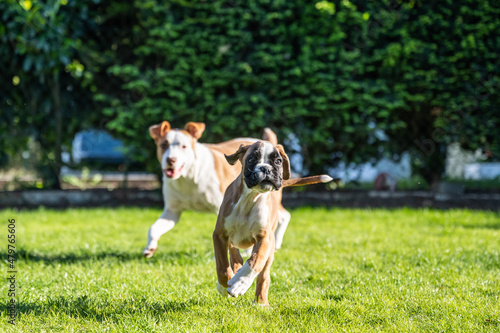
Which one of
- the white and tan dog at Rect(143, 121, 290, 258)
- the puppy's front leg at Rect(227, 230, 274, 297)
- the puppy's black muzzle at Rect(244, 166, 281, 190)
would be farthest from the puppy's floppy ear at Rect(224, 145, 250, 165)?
the white and tan dog at Rect(143, 121, 290, 258)

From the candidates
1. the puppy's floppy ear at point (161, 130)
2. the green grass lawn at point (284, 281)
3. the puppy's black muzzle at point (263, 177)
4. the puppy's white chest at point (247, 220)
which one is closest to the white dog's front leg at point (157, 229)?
the green grass lawn at point (284, 281)

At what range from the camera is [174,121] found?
27.7ft

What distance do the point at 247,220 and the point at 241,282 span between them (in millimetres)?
380

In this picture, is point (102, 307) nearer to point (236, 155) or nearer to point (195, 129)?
point (236, 155)

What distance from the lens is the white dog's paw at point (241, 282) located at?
2.62 meters

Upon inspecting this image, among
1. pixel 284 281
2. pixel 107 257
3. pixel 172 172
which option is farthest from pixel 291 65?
pixel 284 281

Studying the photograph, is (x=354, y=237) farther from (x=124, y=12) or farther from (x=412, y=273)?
(x=124, y=12)

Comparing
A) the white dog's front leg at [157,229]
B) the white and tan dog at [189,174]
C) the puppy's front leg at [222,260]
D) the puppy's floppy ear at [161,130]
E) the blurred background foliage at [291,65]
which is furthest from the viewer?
the blurred background foliage at [291,65]

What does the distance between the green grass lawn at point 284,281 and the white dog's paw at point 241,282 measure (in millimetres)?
205

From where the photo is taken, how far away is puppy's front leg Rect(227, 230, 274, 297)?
2.64 m

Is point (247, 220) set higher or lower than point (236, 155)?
lower

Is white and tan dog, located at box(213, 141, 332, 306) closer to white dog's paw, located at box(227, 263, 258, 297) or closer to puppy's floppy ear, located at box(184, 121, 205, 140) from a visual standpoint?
white dog's paw, located at box(227, 263, 258, 297)

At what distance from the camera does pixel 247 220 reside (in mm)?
2900

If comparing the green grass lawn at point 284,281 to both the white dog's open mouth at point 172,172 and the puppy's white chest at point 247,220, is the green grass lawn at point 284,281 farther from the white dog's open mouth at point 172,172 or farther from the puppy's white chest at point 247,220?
the white dog's open mouth at point 172,172
